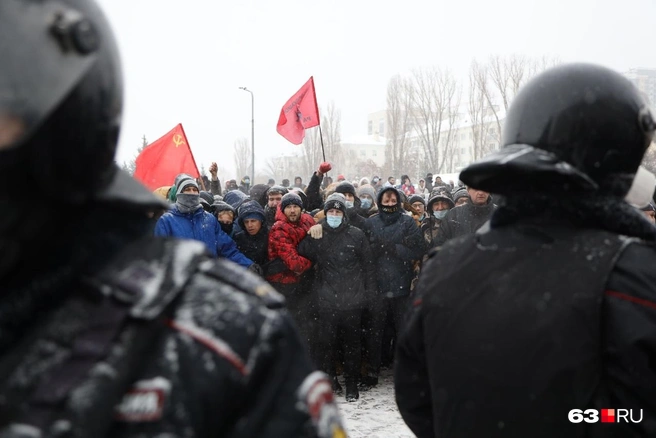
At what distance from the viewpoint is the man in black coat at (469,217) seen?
572cm

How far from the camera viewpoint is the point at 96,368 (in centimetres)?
80

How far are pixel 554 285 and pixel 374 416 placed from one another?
3732mm

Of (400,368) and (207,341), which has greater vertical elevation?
(207,341)

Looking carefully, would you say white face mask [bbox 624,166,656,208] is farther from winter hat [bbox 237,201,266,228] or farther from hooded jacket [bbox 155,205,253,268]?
winter hat [bbox 237,201,266,228]

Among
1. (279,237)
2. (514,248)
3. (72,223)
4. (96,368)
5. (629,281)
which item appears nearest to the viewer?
(96,368)

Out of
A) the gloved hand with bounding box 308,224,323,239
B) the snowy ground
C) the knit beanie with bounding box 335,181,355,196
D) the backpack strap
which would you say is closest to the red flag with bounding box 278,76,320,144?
the knit beanie with bounding box 335,181,355,196

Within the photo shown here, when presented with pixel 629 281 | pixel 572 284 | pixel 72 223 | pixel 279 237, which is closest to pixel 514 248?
pixel 572 284

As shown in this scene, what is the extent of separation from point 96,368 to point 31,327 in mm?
112

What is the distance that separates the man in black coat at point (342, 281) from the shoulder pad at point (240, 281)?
15.0 feet

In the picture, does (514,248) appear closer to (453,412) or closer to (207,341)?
(453,412)

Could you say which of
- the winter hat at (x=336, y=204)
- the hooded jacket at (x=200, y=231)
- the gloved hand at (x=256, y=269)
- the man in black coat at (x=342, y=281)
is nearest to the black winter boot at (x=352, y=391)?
the man in black coat at (x=342, y=281)

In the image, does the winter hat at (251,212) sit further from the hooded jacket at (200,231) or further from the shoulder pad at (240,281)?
the shoulder pad at (240,281)

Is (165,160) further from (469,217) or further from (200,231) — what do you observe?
(469,217)

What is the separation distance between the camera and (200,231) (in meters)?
5.30
